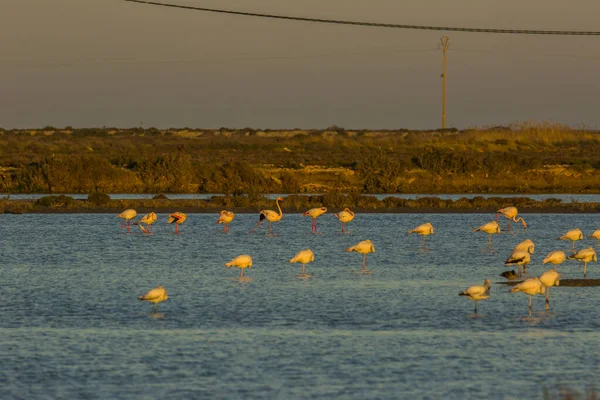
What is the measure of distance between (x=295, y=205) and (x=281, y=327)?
28729mm

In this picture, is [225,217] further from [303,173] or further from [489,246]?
[303,173]

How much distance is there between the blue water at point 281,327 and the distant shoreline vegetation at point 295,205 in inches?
554

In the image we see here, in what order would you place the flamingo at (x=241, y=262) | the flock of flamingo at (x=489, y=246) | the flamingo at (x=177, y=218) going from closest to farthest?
the flock of flamingo at (x=489, y=246) < the flamingo at (x=241, y=262) < the flamingo at (x=177, y=218)

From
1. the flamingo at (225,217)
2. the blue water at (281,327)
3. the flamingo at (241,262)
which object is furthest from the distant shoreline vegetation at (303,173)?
the flamingo at (241,262)

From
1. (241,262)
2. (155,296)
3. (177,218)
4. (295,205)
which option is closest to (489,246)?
(177,218)

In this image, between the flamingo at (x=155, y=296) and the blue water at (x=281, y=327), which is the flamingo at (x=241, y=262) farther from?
the flamingo at (x=155, y=296)

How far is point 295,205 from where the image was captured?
47.1 meters

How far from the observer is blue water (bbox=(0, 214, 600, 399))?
14258mm

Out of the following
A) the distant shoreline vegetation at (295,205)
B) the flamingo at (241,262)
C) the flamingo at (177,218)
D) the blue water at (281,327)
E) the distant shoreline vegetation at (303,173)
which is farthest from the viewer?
the distant shoreline vegetation at (303,173)

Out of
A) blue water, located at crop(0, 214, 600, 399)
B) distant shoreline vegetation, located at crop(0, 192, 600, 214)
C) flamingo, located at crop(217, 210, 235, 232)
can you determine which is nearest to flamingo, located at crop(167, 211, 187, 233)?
flamingo, located at crop(217, 210, 235, 232)

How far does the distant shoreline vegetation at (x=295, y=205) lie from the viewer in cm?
4659

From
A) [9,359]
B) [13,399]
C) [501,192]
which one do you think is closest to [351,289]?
[9,359]

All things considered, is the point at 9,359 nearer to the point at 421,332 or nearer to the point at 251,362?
the point at 251,362

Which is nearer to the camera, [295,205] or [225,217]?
[225,217]
